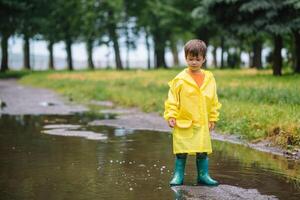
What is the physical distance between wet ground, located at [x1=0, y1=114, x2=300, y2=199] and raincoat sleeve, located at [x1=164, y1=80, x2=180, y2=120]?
30.4 inches

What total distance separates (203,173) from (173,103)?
2.76 feet

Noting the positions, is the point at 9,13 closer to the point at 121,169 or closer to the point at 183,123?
the point at 121,169

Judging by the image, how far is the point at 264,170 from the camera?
739cm

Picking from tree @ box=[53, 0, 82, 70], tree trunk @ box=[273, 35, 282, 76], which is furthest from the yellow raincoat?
tree @ box=[53, 0, 82, 70]

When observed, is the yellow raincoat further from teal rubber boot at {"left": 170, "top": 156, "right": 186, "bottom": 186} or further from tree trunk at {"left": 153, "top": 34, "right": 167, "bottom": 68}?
tree trunk at {"left": 153, "top": 34, "right": 167, "bottom": 68}

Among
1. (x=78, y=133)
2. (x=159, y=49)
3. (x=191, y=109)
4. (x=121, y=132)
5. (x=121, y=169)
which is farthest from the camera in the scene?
(x=159, y=49)

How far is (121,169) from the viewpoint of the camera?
7465mm

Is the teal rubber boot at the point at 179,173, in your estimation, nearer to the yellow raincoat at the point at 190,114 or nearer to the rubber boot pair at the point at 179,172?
the rubber boot pair at the point at 179,172

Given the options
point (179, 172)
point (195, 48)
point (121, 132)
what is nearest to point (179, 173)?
point (179, 172)

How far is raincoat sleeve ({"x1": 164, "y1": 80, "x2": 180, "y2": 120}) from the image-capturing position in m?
6.39

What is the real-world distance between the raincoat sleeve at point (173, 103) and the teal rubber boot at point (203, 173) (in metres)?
0.60

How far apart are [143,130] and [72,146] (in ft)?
8.95

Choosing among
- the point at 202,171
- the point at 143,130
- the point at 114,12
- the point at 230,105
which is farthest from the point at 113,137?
the point at 114,12

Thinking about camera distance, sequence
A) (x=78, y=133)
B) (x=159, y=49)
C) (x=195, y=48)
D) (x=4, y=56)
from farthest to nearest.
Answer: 1. (x=159, y=49)
2. (x=4, y=56)
3. (x=78, y=133)
4. (x=195, y=48)
